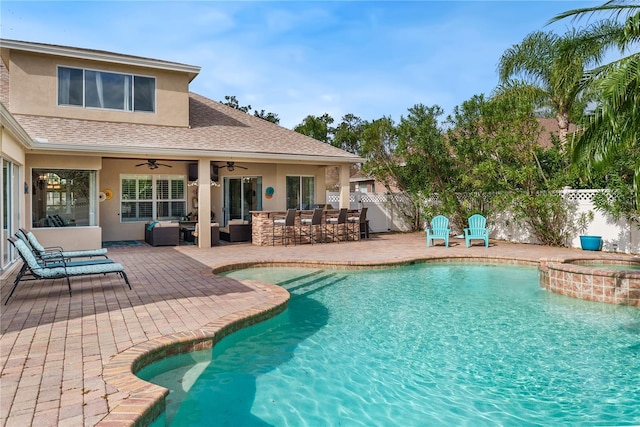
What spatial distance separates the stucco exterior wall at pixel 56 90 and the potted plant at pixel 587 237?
14278 mm

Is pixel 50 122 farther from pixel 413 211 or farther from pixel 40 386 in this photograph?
pixel 413 211

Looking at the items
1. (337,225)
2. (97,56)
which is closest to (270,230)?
(337,225)

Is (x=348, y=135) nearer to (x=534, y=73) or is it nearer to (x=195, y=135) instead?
(x=534, y=73)

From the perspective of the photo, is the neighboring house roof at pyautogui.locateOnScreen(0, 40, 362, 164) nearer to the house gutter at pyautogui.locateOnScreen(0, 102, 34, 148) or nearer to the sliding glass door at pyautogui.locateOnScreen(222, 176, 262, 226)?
the house gutter at pyautogui.locateOnScreen(0, 102, 34, 148)

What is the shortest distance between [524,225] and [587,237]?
250cm

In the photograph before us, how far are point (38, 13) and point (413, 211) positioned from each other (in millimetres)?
16088

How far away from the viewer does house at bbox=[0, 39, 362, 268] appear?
42.0 ft

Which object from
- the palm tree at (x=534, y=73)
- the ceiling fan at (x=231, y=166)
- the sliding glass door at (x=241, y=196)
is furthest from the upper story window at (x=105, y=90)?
the palm tree at (x=534, y=73)

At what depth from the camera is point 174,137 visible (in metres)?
14.9

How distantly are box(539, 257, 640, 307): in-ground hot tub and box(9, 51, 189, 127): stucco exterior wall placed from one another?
43.3 feet

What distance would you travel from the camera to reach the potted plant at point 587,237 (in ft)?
44.1

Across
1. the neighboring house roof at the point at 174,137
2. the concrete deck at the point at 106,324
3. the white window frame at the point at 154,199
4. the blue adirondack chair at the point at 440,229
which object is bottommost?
the concrete deck at the point at 106,324

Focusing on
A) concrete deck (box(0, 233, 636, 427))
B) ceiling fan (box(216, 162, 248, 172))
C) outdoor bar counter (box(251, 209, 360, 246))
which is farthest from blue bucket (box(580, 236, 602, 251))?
ceiling fan (box(216, 162, 248, 172))

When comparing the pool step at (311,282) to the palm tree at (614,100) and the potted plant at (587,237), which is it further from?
the potted plant at (587,237)
